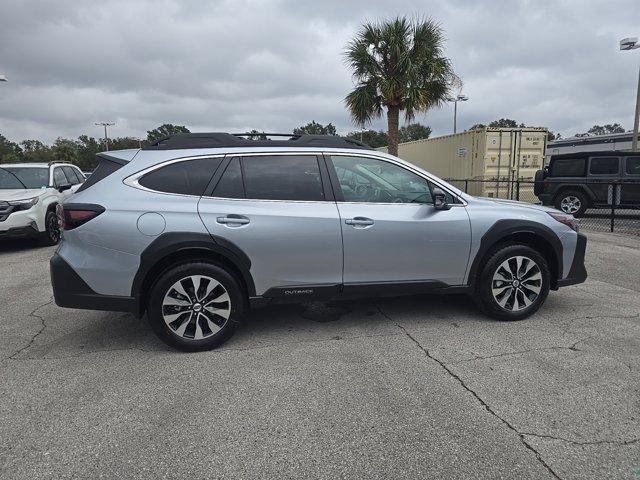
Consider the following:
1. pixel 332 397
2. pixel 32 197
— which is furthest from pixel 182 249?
pixel 32 197

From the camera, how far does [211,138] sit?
401 cm

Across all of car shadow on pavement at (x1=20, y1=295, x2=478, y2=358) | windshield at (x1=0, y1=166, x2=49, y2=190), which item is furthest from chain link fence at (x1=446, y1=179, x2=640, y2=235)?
windshield at (x1=0, y1=166, x2=49, y2=190)

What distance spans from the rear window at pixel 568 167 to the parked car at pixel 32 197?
491 inches

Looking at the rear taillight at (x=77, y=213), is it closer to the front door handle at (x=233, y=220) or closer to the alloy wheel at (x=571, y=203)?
the front door handle at (x=233, y=220)

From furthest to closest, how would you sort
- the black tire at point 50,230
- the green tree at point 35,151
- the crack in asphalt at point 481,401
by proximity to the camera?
1. the green tree at point 35,151
2. the black tire at point 50,230
3. the crack in asphalt at point 481,401

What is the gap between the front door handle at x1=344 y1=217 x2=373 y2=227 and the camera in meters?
3.87

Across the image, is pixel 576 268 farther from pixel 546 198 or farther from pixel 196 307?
pixel 546 198

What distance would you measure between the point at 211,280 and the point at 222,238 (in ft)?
1.17

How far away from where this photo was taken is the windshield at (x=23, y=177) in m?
9.33

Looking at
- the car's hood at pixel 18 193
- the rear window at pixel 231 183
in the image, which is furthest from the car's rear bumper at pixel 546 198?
the car's hood at pixel 18 193

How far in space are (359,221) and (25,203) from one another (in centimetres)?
754

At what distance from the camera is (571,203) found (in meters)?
12.7

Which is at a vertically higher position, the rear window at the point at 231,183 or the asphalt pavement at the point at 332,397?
the rear window at the point at 231,183

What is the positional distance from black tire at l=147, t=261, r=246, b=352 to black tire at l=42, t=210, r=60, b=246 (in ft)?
22.2
